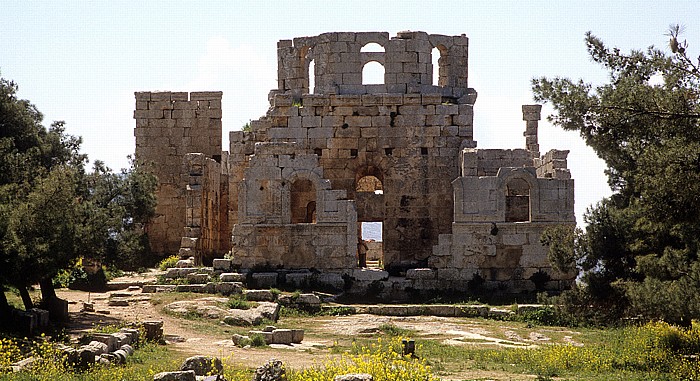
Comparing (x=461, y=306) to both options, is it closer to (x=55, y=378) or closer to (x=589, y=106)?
(x=589, y=106)

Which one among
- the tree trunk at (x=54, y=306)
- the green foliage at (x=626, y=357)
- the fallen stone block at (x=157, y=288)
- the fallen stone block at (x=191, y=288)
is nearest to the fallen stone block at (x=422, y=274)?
the fallen stone block at (x=191, y=288)

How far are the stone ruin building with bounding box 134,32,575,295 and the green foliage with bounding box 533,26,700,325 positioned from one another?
6612mm

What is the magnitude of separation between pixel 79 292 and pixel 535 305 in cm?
1231

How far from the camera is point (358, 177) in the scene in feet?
96.9

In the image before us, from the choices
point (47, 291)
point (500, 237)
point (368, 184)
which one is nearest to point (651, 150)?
point (500, 237)

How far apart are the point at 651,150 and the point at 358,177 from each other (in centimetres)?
1585

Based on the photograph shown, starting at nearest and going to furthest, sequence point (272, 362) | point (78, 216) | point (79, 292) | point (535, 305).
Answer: point (272, 362) < point (78, 216) < point (535, 305) < point (79, 292)

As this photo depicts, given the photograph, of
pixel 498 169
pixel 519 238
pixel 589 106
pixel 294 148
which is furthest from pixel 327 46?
pixel 589 106

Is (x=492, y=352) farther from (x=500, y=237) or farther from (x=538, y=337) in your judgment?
(x=500, y=237)

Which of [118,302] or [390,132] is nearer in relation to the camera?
[118,302]

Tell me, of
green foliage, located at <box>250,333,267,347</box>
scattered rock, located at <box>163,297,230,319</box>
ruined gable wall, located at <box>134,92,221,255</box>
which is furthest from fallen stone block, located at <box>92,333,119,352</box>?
ruined gable wall, located at <box>134,92,221,255</box>

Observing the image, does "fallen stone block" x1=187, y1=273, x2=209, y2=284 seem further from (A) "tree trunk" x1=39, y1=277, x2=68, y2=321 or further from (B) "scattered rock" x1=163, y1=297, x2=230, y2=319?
(A) "tree trunk" x1=39, y1=277, x2=68, y2=321

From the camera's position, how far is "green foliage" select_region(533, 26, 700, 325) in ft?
46.0

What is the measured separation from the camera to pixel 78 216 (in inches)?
808
